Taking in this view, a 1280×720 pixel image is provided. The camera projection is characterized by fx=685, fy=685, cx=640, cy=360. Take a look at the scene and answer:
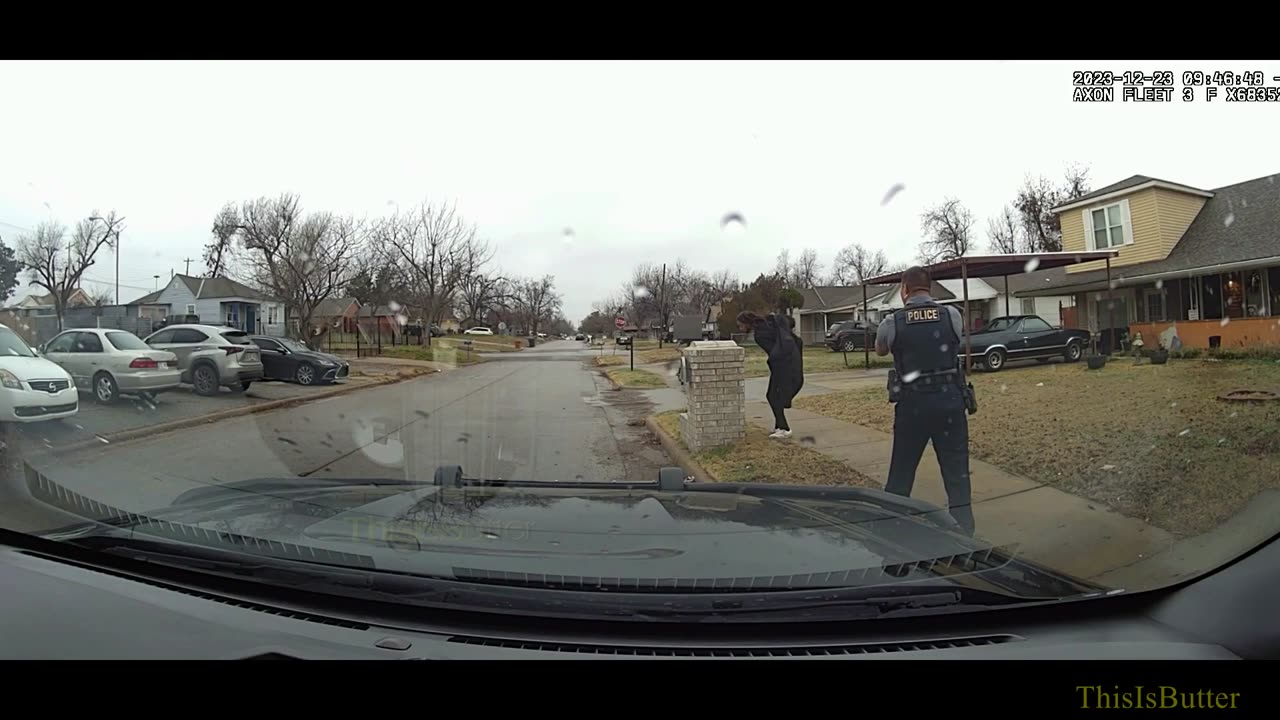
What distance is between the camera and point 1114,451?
22.5 feet

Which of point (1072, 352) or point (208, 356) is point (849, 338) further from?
point (208, 356)

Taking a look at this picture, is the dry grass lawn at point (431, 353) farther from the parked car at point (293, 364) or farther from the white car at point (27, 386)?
the white car at point (27, 386)

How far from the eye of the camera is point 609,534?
116 inches

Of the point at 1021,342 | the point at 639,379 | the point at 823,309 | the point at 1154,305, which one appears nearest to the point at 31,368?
the point at 639,379

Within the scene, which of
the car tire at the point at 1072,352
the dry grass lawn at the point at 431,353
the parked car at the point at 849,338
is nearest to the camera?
the car tire at the point at 1072,352

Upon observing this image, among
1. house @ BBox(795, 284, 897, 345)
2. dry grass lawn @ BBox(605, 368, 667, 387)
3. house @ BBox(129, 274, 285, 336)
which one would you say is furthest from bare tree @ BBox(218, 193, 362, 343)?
house @ BBox(795, 284, 897, 345)

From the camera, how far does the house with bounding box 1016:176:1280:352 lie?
15.2 m

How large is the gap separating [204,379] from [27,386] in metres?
6.76

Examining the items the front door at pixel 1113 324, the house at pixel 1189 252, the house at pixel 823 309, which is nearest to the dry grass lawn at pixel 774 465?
the house at pixel 1189 252

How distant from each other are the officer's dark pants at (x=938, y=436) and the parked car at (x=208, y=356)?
1249cm

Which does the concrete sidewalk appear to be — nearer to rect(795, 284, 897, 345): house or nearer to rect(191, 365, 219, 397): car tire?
rect(191, 365, 219, 397): car tire

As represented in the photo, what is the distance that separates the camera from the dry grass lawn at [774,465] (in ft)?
22.3
